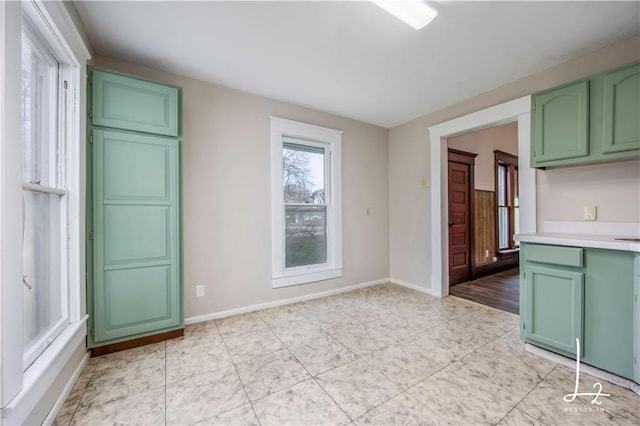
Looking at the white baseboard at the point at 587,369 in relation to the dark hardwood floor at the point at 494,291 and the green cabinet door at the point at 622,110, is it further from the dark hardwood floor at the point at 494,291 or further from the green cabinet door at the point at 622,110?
the green cabinet door at the point at 622,110

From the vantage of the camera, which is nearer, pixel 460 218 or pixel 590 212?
pixel 590 212

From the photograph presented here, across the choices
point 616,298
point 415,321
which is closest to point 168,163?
point 415,321

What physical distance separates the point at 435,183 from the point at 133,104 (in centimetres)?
346

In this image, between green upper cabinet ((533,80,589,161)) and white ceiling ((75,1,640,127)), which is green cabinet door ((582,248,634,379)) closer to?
green upper cabinet ((533,80,589,161))

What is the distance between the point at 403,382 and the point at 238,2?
280 centimetres

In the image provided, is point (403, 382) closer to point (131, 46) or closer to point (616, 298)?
point (616, 298)

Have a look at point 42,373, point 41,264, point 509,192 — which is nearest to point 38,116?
point 41,264

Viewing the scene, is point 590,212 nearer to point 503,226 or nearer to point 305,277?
point 305,277

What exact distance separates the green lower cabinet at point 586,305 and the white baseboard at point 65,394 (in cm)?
329

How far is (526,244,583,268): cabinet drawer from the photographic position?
1.88m

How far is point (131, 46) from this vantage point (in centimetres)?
219

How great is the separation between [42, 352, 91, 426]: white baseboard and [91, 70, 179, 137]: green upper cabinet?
1.80 metres

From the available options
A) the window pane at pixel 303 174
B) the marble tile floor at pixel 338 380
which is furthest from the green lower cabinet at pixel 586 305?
the window pane at pixel 303 174

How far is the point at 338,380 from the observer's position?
1768 mm
